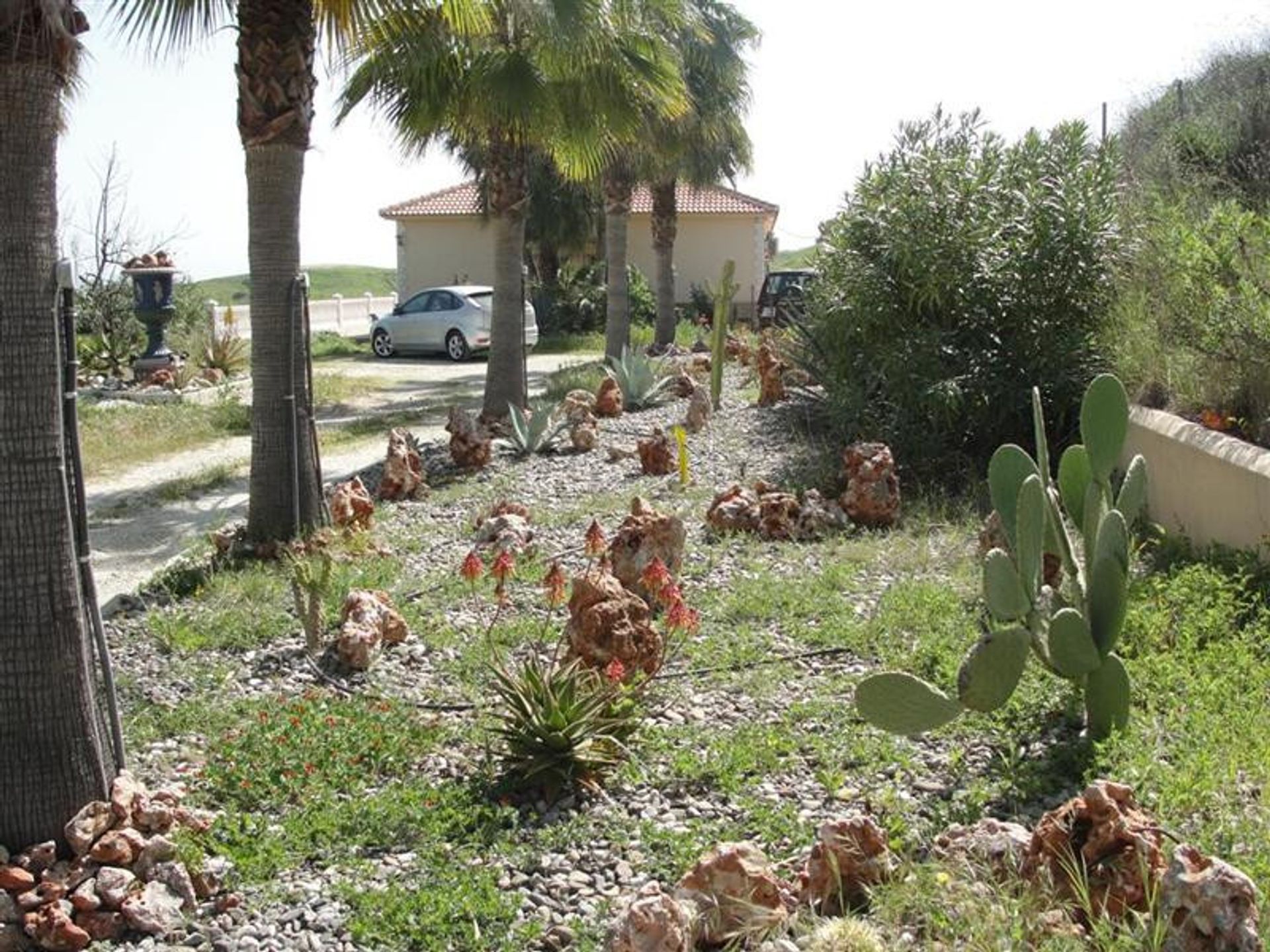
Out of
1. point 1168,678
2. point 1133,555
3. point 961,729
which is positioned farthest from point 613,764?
point 1133,555

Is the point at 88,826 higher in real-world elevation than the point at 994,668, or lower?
lower

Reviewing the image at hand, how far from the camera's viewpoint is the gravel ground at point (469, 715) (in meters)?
4.17

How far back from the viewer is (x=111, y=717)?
4938mm

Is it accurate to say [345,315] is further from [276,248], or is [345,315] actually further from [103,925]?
[103,925]

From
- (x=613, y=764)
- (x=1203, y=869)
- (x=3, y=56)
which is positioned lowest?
(x=613, y=764)

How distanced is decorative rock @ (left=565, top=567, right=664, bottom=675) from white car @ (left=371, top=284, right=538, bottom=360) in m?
22.5

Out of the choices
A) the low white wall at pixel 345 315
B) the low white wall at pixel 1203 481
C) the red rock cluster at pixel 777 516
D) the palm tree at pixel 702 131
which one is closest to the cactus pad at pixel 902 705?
the low white wall at pixel 1203 481

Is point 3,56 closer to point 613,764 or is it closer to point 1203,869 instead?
point 613,764

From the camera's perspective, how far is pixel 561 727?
495 centimetres

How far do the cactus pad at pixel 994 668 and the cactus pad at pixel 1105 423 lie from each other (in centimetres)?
120

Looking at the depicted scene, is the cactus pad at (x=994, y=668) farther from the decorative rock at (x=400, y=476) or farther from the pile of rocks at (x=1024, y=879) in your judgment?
the decorative rock at (x=400, y=476)

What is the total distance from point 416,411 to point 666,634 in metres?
13.0

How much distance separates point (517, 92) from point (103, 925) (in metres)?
10.8

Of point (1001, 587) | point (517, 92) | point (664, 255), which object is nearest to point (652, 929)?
point (1001, 587)
